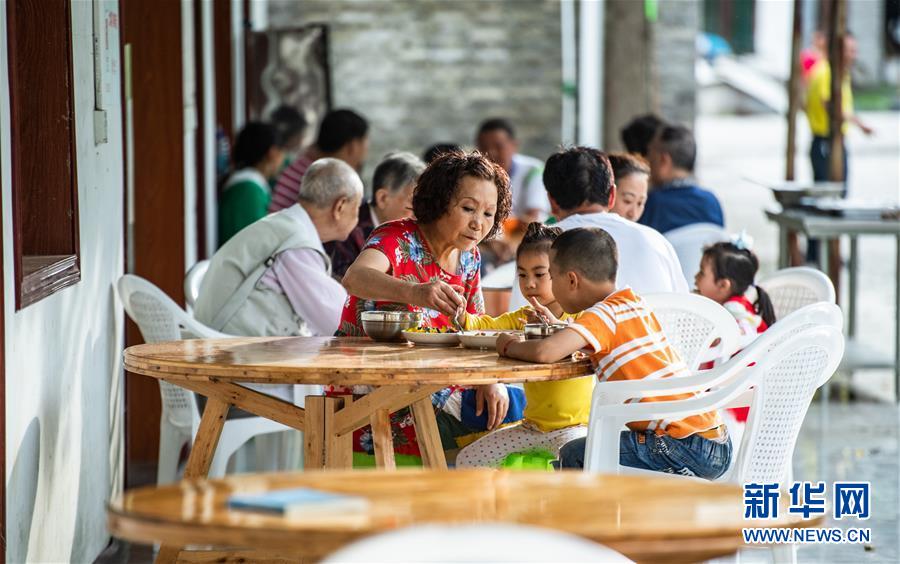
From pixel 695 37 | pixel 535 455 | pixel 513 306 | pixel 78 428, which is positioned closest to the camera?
pixel 535 455

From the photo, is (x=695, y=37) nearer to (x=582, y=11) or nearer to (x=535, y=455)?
(x=582, y=11)

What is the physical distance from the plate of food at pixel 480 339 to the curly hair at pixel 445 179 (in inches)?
18.4

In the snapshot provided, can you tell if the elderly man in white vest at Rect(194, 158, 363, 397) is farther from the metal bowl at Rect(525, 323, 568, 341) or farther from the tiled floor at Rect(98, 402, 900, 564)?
the metal bowl at Rect(525, 323, 568, 341)

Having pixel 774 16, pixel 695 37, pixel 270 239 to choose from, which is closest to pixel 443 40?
pixel 695 37

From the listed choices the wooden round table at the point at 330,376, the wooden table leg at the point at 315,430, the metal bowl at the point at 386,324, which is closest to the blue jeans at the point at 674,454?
the wooden round table at the point at 330,376

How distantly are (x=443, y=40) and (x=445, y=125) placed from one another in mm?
760

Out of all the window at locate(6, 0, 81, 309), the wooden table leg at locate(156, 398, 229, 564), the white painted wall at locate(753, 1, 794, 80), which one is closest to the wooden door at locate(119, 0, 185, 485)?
the window at locate(6, 0, 81, 309)

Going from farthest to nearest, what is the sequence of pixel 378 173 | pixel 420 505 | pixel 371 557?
pixel 378 173 → pixel 420 505 → pixel 371 557

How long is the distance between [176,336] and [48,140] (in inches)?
31.7

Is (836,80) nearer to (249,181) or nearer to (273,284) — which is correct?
(249,181)

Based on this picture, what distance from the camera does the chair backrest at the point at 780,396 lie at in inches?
138

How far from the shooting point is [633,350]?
3.49 m

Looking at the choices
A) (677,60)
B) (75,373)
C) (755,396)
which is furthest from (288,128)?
(755,396)

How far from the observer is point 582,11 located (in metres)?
12.0
